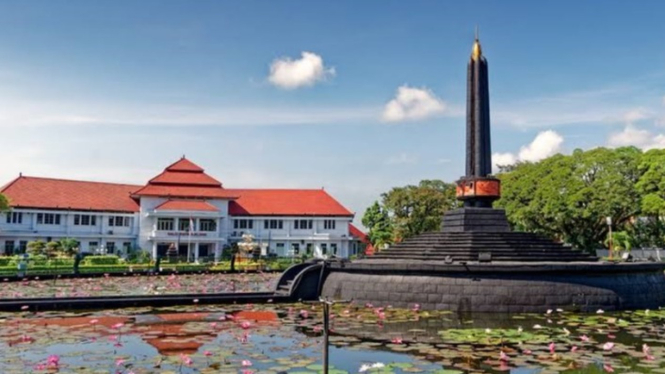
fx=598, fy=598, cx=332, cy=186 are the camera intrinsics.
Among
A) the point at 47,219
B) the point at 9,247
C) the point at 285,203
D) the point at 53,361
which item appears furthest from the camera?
the point at 285,203

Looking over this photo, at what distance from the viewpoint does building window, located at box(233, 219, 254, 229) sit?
5775 cm

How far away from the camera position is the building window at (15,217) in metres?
49.4

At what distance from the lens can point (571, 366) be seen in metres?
8.64

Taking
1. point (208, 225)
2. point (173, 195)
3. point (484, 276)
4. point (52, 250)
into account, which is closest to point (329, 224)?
point (208, 225)

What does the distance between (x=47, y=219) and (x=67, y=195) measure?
3.20 metres

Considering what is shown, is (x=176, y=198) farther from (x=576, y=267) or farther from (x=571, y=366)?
(x=571, y=366)

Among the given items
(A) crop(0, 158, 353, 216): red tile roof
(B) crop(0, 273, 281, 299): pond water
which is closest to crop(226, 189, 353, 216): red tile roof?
(A) crop(0, 158, 353, 216): red tile roof

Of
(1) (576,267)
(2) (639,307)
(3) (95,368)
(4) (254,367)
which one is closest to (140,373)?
(3) (95,368)

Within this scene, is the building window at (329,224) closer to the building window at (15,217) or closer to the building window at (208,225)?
the building window at (208,225)

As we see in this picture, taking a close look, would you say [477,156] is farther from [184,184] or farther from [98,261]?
[184,184]

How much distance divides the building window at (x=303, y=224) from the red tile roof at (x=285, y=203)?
72cm

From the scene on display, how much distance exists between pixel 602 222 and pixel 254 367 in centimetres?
4407

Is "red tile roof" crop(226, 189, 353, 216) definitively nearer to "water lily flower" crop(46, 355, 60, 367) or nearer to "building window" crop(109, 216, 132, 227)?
"building window" crop(109, 216, 132, 227)

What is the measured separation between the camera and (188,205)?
53594 mm
